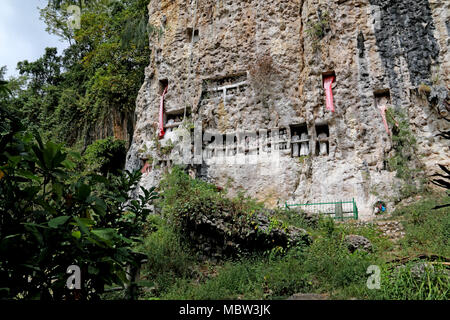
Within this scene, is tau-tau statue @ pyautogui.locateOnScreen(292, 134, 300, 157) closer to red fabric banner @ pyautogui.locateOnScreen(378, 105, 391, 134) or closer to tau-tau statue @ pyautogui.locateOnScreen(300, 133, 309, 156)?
tau-tau statue @ pyautogui.locateOnScreen(300, 133, 309, 156)

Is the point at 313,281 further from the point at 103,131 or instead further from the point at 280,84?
the point at 103,131

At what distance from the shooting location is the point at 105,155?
15.5m

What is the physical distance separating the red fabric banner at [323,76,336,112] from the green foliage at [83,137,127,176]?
925cm

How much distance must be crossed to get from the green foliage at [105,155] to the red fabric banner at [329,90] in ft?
30.3

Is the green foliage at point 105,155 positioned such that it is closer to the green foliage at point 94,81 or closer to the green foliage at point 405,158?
the green foliage at point 94,81

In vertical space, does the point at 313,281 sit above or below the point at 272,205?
below

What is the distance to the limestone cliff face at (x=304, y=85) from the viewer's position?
10812mm

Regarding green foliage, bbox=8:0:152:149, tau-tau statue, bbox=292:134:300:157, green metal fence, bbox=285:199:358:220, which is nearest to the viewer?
green metal fence, bbox=285:199:358:220

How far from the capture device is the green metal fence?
9.28 metres

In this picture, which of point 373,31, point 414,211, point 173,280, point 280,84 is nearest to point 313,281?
point 173,280

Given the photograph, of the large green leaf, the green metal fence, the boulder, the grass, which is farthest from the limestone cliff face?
the large green leaf

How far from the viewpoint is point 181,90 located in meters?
14.7

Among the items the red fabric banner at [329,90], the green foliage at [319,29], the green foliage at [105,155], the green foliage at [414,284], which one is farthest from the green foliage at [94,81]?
the green foliage at [414,284]

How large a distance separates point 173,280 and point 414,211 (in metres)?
5.90
